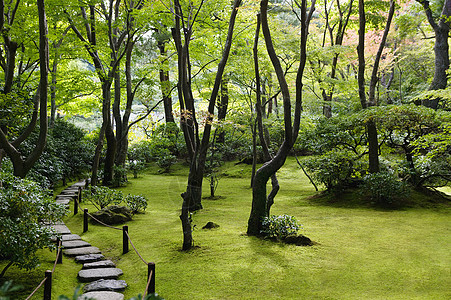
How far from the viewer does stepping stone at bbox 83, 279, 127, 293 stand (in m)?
4.27

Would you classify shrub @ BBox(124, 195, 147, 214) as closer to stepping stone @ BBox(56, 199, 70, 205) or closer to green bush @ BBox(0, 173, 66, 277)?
stepping stone @ BBox(56, 199, 70, 205)

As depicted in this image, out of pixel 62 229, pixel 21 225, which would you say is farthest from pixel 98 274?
pixel 62 229

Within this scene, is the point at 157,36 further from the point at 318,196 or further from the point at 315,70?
the point at 318,196

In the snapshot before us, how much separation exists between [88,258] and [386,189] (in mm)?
7631

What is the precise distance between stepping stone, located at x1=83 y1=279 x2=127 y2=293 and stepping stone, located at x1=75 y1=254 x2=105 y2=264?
1.00m

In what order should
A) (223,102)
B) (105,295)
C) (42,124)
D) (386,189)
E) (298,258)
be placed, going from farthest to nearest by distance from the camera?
(223,102) → (386,189) → (42,124) → (298,258) → (105,295)

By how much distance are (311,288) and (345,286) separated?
0.43 meters

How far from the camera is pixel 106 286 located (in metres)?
4.32

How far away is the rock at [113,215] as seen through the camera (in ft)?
25.8

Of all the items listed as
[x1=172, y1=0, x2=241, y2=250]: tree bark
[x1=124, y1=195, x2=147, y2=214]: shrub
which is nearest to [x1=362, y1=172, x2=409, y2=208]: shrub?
[x1=172, y1=0, x2=241, y2=250]: tree bark

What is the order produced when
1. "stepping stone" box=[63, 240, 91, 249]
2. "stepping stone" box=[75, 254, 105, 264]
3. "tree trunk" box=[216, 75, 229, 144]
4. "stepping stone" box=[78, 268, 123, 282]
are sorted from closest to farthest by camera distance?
"stepping stone" box=[78, 268, 123, 282] → "stepping stone" box=[75, 254, 105, 264] → "stepping stone" box=[63, 240, 91, 249] → "tree trunk" box=[216, 75, 229, 144]

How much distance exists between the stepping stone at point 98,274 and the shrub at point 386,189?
7.31 metres

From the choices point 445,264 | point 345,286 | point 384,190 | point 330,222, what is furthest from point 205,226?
point 384,190

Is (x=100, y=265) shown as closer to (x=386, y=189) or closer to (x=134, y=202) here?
(x=134, y=202)
